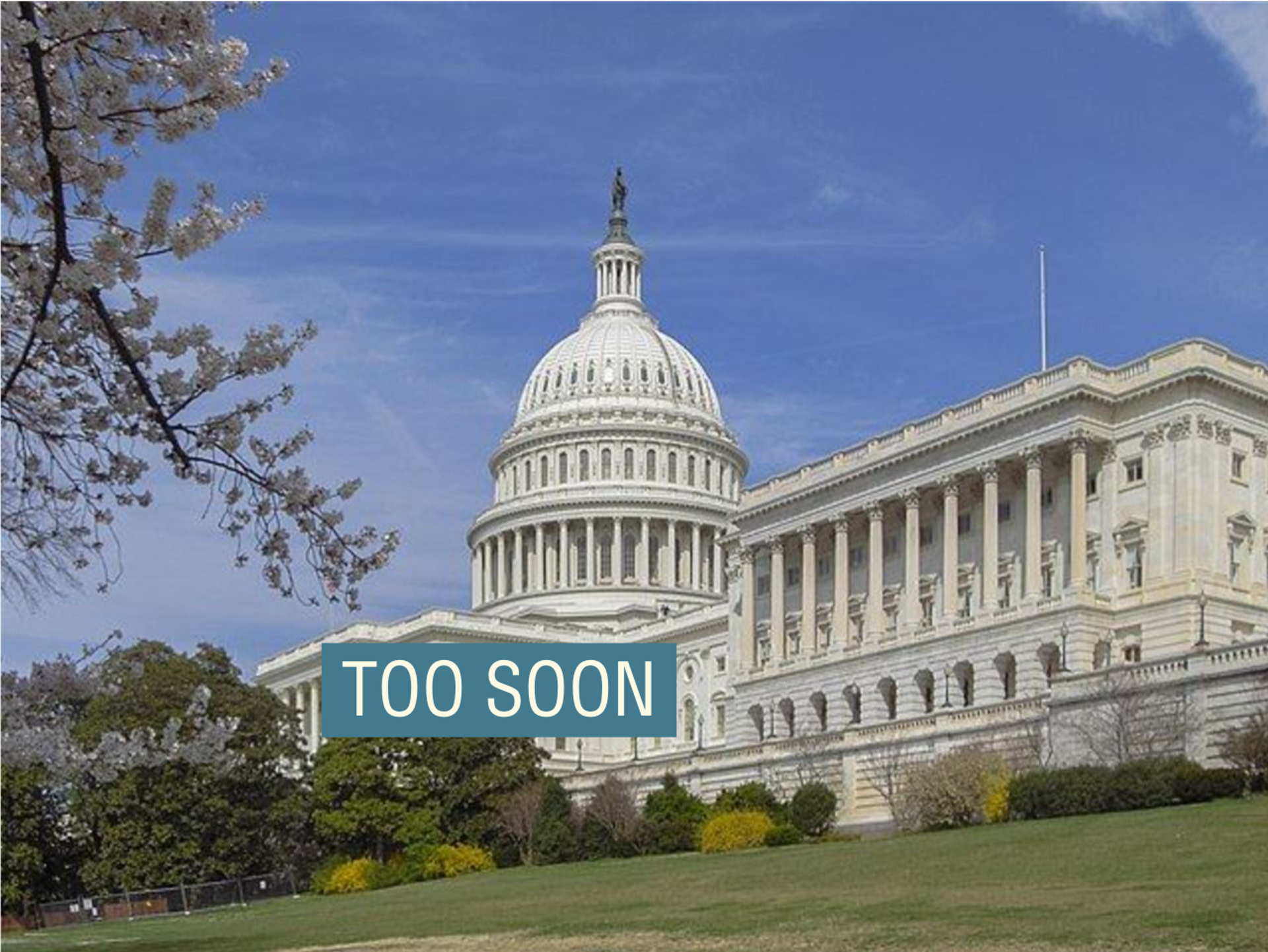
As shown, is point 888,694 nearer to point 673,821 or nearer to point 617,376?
point 673,821

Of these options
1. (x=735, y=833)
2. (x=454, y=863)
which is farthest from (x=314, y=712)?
(x=735, y=833)

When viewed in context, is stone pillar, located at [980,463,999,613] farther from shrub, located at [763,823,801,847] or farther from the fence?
the fence

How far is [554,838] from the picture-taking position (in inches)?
3091

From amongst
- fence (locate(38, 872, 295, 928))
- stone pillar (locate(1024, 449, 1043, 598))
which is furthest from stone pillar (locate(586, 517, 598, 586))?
fence (locate(38, 872, 295, 928))

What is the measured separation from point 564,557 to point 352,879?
277 ft

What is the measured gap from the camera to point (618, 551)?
163m

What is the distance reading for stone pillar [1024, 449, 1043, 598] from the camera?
294ft

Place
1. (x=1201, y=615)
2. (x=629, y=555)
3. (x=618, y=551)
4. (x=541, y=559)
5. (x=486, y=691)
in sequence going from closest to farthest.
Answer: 1. (x=1201, y=615)
2. (x=486, y=691)
3. (x=618, y=551)
4. (x=629, y=555)
5. (x=541, y=559)

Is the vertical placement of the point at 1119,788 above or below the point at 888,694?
below

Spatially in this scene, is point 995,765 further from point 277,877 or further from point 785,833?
point 277,877

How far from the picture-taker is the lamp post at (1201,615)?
7706cm

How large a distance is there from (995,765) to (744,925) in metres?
33.6

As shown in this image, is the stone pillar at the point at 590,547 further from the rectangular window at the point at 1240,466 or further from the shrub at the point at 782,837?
the shrub at the point at 782,837

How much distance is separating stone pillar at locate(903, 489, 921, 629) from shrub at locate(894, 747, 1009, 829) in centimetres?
2956
